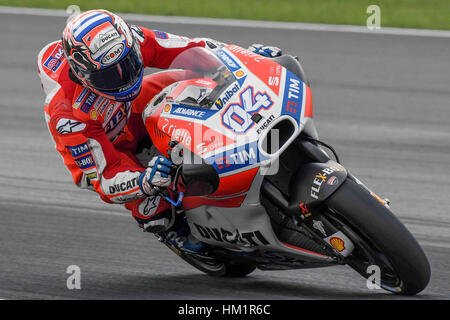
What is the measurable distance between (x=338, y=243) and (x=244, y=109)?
2.39 feet

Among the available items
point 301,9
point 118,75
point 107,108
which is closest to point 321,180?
point 118,75

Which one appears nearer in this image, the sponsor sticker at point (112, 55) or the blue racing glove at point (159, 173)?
the blue racing glove at point (159, 173)

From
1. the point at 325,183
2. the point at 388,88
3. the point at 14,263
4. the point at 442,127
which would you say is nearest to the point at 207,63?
the point at 325,183

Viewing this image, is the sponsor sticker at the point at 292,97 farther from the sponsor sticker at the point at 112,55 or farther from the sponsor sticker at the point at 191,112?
the sponsor sticker at the point at 112,55

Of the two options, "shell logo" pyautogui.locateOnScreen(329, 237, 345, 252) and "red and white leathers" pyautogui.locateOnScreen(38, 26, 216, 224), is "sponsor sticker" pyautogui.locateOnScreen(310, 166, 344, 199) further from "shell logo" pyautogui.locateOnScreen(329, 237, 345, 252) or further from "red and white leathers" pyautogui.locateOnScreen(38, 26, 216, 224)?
"red and white leathers" pyautogui.locateOnScreen(38, 26, 216, 224)

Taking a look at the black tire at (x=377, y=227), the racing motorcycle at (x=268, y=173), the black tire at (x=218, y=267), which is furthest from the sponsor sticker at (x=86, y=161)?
the black tire at (x=377, y=227)

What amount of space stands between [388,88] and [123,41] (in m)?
5.82

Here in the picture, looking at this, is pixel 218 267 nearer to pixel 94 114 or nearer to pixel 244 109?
pixel 94 114

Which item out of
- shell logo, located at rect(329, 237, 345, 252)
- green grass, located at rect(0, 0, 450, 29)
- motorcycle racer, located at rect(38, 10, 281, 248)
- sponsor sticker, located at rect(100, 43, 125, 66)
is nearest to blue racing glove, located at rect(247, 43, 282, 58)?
motorcycle racer, located at rect(38, 10, 281, 248)

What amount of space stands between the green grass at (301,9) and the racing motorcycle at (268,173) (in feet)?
26.5

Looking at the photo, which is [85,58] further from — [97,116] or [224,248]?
[224,248]

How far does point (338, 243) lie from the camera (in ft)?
13.4

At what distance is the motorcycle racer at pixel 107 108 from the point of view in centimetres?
424

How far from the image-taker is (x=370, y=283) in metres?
4.24
